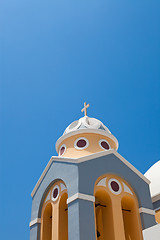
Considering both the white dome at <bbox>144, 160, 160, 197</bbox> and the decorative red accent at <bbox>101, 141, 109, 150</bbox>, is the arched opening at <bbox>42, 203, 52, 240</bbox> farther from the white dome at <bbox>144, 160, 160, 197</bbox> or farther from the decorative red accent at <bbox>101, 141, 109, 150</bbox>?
the white dome at <bbox>144, 160, 160, 197</bbox>

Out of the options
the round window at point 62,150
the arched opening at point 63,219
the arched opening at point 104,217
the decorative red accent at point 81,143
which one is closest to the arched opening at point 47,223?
the arched opening at point 63,219

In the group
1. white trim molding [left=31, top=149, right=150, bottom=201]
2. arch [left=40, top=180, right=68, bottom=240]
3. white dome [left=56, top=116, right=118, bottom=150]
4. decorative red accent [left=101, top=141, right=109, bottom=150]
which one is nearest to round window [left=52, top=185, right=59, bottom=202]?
arch [left=40, top=180, right=68, bottom=240]

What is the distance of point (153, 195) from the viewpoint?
1570 cm

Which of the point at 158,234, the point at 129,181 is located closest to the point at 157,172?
the point at 129,181

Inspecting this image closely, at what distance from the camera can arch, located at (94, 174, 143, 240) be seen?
39.3 ft

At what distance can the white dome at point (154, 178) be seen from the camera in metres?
16.1

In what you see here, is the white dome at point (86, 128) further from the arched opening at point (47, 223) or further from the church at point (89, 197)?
the arched opening at point (47, 223)

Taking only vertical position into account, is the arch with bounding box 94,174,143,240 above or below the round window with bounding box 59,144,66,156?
below

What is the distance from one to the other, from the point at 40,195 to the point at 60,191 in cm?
155

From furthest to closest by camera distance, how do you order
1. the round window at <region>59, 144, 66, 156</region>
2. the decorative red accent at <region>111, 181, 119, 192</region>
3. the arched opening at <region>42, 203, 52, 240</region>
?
the round window at <region>59, 144, 66, 156</region> → the arched opening at <region>42, 203, 52, 240</region> → the decorative red accent at <region>111, 181, 119, 192</region>

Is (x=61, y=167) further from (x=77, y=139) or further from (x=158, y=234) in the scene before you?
(x=158, y=234)

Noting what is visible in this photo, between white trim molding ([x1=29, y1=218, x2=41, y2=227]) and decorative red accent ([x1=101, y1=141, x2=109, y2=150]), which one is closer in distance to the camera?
white trim molding ([x1=29, y1=218, x2=41, y2=227])

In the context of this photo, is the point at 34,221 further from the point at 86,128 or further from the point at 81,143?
the point at 86,128

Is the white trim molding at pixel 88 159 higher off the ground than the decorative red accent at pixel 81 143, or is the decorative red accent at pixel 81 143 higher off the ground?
the decorative red accent at pixel 81 143
